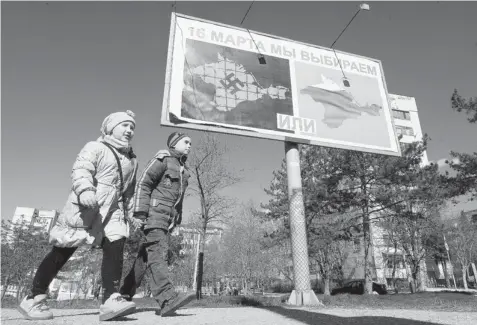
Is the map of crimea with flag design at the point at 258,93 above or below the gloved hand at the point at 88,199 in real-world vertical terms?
above

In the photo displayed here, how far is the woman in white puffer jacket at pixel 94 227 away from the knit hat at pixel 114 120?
0.20m

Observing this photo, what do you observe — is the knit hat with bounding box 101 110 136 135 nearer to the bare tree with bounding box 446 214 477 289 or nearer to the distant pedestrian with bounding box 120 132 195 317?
the distant pedestrian with bounding box 120 132 195 317

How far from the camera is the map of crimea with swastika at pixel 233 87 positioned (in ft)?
22.3

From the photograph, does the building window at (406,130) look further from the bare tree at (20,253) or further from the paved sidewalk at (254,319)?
the paved sidewalk at (254,319)

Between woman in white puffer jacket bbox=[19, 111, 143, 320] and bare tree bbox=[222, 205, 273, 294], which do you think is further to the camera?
bare tree bbox=[222, 205, 273, 294]

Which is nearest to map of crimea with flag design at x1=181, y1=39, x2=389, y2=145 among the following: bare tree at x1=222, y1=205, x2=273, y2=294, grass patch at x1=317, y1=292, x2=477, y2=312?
grass patch at x1=317, y1=292, x2=477, y2=312

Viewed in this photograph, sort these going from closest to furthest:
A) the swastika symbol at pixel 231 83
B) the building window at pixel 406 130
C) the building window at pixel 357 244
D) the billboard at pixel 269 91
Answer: the billboard at pixel 269 91
the swastika symbol at pixel 231 83
the building window at pixel 357 244
the building window at pixel 406 130

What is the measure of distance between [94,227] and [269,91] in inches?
228

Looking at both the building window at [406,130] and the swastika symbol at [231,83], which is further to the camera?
the building window at [406,130]

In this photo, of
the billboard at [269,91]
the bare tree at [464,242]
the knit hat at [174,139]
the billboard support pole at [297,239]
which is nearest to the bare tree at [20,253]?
the billboard at [269,91]

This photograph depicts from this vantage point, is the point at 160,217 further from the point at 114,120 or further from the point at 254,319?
the point at 254,319

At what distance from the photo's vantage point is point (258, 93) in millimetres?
7402

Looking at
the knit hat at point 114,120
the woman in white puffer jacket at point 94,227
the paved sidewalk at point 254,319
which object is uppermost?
the knit hat at point 114,120

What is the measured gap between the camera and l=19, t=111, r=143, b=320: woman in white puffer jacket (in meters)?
2.35
